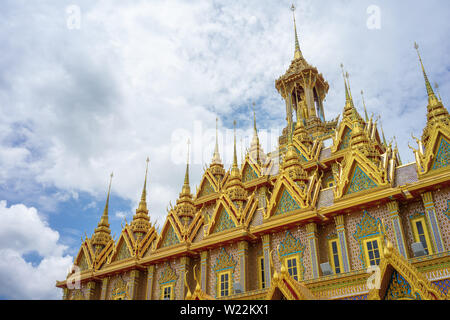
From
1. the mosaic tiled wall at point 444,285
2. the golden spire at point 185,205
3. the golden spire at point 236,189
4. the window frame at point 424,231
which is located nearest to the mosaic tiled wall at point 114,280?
the golden spire at point 185,205

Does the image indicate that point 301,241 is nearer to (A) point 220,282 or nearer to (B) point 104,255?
(A) point 220,282

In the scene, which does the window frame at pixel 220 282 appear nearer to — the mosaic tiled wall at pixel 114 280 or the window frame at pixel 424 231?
the mosaic tiled wall at pixel 114 280

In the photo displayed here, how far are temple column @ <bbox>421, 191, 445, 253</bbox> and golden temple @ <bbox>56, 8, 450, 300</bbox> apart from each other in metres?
0.04

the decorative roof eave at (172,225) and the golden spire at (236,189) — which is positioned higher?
the golden spire at (236,189)

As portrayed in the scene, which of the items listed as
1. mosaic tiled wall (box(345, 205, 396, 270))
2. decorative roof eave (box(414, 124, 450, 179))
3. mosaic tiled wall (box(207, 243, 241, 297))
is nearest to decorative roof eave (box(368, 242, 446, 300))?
mosaic tiled wall (box(345, 205, 396, 270))

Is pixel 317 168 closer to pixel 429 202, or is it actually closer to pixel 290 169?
pixel 290 169

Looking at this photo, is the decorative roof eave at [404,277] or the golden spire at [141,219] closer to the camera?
the decorative roof eave at [404,277]

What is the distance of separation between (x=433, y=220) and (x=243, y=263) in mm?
8147

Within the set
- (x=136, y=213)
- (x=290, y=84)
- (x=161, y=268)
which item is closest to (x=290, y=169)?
(x=161, y=268)

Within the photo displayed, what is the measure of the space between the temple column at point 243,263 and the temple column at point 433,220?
25.8 feet

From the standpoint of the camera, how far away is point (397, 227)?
53.3ft

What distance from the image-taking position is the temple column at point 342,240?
54.8 feet

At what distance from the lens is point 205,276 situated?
20.4 metres

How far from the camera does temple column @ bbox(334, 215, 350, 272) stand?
16703 mm
